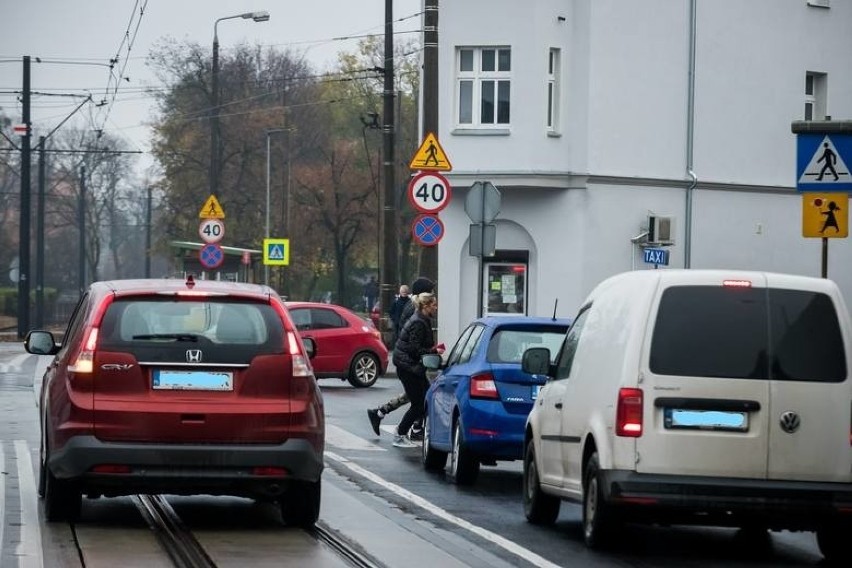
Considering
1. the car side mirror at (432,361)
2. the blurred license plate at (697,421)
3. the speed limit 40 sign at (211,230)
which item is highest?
the speed limit 40 sign at (211,230)

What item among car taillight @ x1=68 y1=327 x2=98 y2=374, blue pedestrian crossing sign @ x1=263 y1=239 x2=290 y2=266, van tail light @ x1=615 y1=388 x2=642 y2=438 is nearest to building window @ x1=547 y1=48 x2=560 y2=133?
blue pedestrian crossing sign @ x1=263 y1=239 x2=290 y2=266

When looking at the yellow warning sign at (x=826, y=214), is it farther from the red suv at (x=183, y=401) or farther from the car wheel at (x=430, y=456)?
the red suv at (x=183, y=401)

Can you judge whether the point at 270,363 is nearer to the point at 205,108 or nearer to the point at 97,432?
the point at 97,432

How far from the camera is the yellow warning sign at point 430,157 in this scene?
1040 inches

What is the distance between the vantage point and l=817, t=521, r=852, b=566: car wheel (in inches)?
431

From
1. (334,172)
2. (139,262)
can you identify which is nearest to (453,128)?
(334,172)

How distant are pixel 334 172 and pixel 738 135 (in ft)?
128

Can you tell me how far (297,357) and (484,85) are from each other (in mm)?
27156

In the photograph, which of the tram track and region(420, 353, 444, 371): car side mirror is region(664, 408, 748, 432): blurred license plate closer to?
the tram track

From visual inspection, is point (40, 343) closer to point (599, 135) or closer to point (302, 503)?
point (302, 503)

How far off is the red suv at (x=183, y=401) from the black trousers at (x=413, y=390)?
308 inches

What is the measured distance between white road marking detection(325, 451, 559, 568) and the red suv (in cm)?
125

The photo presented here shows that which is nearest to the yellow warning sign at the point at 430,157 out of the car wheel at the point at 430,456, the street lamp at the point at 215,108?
the car wheel at the point at 430,456

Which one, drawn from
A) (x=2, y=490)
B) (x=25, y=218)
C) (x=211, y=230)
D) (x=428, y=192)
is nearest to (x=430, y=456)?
(x=2, y=490)
